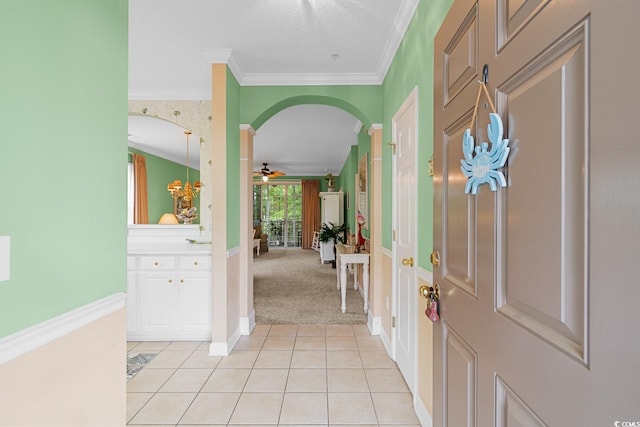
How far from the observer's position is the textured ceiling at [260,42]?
7.13ft

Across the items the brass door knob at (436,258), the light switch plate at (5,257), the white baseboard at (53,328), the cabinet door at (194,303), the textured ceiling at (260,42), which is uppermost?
the textured ceiling at (260,42)

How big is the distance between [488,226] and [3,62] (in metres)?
1.35

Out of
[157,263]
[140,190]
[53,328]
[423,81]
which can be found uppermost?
[423,81]

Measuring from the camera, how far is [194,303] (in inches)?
122

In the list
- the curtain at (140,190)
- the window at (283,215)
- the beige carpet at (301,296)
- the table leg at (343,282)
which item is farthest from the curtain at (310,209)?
the table leg at (343,282)

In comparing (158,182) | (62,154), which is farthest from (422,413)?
(158,182)

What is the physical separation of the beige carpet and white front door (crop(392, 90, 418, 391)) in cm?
134

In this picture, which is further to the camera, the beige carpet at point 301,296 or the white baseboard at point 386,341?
the beige carpet at point 301,296

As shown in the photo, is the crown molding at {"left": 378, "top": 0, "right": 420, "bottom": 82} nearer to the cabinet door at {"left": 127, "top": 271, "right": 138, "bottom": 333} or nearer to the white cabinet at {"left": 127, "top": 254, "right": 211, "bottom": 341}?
the white cabinet at {"left": 127, "top": 254, "right": 211, "bottom": 341}

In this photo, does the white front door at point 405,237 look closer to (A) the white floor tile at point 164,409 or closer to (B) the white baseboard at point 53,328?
(A) the white floor tile at point 164,409

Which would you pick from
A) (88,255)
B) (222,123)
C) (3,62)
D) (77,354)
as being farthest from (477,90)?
(222,123)

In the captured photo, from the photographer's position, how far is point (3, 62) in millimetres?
826

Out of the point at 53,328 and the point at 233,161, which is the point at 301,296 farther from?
the point at 53,328

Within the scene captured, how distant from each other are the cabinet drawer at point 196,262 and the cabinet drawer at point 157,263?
0.33 ft
